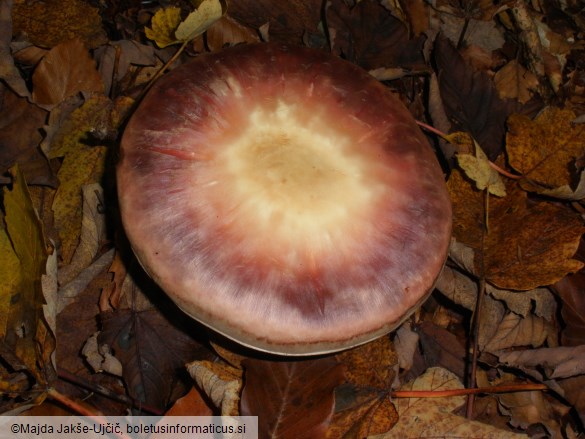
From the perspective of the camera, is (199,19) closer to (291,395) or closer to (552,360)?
(291,395)

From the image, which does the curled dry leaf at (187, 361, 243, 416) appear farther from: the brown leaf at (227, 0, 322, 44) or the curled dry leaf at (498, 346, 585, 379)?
the brown leaf at (227, 0, 322, 44)

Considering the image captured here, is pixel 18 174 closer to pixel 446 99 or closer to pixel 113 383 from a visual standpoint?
pixel 113 383

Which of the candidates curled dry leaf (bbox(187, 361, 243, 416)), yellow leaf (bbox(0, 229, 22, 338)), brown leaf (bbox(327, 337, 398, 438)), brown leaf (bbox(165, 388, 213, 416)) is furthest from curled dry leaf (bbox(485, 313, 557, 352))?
yellow leaf (bbox(0, 229, 22, 338))

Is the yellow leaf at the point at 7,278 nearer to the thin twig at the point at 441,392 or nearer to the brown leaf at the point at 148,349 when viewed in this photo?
the brown leaf at the point at 148,349

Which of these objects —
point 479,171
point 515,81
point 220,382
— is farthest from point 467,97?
point 220,382

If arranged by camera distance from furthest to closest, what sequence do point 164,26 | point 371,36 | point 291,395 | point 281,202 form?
point 371,36 < point 164,26 < point 291,395 < point 281,202

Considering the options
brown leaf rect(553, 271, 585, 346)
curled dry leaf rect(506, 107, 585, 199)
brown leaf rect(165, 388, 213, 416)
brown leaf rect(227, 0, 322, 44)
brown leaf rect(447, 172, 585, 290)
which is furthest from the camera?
brown leaf rect(227, 0, 322, 44)

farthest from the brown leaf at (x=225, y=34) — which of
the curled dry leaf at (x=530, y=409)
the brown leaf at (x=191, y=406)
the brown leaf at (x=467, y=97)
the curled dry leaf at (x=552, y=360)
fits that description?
the curled dry leaf at (x=530, y=409)

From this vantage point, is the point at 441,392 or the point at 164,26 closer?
the point at 441,392
